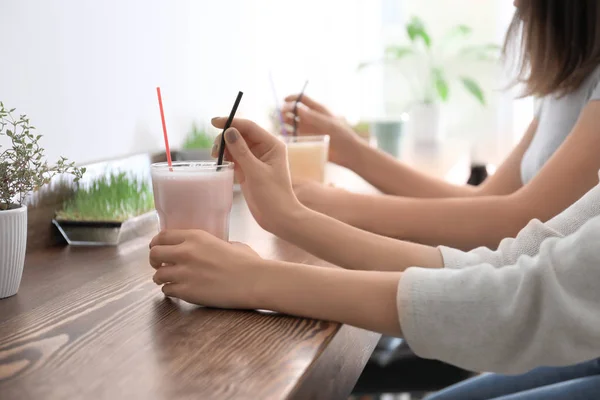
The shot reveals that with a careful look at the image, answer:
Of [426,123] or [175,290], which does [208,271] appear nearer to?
[175,290]

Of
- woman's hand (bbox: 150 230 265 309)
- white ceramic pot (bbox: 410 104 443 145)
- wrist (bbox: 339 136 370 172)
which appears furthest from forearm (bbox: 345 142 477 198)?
white ceramic pot (bbox: 410 104 443 145)

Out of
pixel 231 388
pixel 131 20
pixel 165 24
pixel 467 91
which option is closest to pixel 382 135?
pixel 165 24

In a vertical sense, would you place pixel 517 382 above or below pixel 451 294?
below

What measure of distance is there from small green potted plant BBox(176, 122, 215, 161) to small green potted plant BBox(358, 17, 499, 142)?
6.82 ft

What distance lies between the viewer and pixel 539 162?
1604 mm

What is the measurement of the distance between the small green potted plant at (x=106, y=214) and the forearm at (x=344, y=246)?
354mm

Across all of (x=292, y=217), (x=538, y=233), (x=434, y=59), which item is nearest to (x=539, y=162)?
(x=538, y=233)

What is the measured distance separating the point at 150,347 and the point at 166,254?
17 centimetres

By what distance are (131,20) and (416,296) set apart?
1128 millimetres

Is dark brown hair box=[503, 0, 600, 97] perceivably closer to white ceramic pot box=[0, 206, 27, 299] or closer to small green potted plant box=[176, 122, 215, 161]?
small green potted plant box=[176, 122, 215, 161]

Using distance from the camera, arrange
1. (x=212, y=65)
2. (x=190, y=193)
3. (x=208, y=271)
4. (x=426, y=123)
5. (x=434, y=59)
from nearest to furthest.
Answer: (x=208, y=271) → (x=190, y=193) → (x=212, y=65) → (x=426, y=123) → (x=434, y=59)

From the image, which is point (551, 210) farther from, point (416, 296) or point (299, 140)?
point (416, 296)

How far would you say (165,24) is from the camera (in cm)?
188

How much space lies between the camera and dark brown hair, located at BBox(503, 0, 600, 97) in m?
1.49
